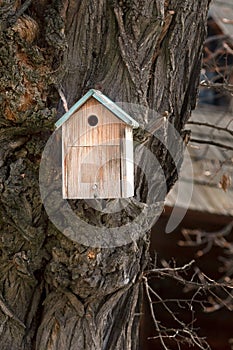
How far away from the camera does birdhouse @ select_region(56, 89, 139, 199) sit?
1979 mm

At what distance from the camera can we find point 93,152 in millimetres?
1986

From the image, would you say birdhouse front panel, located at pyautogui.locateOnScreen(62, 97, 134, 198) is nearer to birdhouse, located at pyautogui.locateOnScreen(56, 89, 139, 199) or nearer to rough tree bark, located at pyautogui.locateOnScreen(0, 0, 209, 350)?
birdhouse, located at pyautogui.locateOnScreen(56, 89, 139, 199)

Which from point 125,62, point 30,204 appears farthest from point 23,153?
point 125,62

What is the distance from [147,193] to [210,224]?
3.39 metres

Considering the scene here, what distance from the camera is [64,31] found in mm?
2205

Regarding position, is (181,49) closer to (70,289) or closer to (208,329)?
(70,289)

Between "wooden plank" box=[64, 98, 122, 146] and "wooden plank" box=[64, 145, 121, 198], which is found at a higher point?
"wooden plank" box=[64, 98, 122, 146]

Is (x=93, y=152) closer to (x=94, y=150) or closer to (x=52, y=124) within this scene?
(x=94, y=150)

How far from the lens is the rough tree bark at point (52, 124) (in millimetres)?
2055

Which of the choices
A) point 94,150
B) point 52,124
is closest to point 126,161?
point 94,150

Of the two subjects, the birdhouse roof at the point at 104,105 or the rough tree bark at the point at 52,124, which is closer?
the birdhouse roof at the point at 104,105

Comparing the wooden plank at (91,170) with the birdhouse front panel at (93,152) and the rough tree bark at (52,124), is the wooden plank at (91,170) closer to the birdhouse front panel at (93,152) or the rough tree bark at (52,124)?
the birdhouse front panel at (93,152)

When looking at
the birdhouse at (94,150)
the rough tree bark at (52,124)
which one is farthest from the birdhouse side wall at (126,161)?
the rough tree bark at (52,124)

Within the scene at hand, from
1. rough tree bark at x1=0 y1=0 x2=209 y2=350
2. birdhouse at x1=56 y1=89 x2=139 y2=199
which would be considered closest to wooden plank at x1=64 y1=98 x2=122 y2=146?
birdhouse at x1=56 y1=89 x2=139 y2=199
